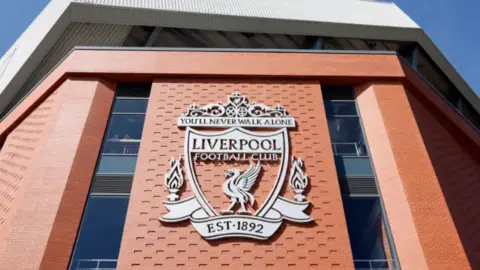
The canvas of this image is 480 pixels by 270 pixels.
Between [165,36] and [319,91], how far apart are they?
7100 mm

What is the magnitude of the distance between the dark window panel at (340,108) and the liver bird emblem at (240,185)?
11.1 ft

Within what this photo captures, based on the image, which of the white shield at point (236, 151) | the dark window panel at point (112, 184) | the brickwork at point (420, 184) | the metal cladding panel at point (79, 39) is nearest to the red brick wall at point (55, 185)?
the dark window panel at point (112, 184)

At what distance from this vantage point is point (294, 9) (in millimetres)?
15734

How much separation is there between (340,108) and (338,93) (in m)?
0.66

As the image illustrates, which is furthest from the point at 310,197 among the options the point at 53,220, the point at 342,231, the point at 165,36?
the point at 165,36

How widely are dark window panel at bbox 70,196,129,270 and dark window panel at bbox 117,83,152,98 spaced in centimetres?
370

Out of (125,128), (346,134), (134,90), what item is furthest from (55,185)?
(346,134)

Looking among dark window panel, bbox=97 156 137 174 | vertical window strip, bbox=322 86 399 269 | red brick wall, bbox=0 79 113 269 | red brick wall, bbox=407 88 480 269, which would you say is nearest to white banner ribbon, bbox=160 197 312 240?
vertical window strip, bbox=322 86 399 269

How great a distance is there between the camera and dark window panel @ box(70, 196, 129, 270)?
8656 mm

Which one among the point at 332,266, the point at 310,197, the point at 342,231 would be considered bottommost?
the point at 332,266

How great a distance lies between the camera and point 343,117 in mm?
11828

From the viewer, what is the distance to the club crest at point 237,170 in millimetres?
8977

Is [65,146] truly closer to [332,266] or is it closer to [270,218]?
[270,218]

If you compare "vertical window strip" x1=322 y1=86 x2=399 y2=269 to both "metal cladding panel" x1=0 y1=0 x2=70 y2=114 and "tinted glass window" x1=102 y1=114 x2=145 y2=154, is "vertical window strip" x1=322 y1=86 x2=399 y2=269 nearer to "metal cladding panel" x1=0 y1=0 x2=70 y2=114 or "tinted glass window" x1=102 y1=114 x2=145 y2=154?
"tinted glass window" x1=102 y1=114 x2=145 y2=154
